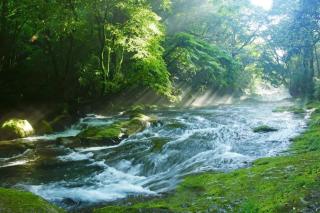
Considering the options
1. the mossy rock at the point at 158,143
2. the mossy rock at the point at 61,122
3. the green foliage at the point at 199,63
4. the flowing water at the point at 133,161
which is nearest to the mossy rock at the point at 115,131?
the flowing water at the point at 133,161

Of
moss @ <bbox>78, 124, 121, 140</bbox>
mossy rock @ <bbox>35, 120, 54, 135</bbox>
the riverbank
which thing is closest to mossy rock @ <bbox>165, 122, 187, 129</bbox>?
moss @ <bbox>78, 124, 121, 140</bbox>

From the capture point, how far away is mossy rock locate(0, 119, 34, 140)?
17859mm

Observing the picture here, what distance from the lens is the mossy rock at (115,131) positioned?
16675 mm

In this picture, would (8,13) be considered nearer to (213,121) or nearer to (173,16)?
(213,121)

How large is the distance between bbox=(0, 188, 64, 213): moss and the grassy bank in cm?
164

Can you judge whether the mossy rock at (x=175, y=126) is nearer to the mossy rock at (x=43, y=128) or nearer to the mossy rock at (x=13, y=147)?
the mossy rock at (x=43, y=128)

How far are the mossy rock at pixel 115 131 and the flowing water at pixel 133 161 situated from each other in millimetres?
473

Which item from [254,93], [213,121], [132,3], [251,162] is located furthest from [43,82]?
[254,93]

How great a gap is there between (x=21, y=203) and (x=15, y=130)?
529 inches

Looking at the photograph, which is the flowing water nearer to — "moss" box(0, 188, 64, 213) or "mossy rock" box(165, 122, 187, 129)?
"mossy rock" box(165, 122, 187, 129)

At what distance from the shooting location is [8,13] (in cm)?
2225

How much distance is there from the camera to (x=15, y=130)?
719 inches

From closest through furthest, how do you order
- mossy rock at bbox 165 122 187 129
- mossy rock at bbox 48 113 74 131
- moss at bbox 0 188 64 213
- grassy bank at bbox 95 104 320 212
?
moss at bbox 0 188 64 213 < grassy bank at bbox 95 104 320 212 < mossy rock at bbox 165 122 187 129 < mossy rock at bbox 48 113 74 131

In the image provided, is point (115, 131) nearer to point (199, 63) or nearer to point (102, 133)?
point (102, 133)
